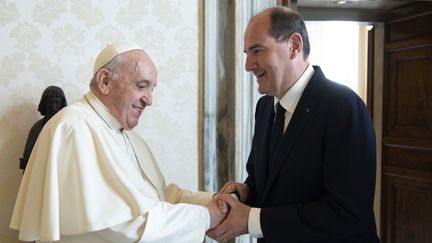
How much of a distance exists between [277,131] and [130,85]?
586mm

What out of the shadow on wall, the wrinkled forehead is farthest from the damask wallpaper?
the wrinkled forehead

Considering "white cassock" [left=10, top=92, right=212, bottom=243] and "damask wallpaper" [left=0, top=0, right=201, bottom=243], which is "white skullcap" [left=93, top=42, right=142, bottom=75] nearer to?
"white cassock" [left=10, top=92, right=212, bottom=243]

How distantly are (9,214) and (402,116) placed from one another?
10.1ft

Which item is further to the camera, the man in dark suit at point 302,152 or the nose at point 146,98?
the nose at point 146,98

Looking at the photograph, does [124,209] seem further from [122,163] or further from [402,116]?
[402,116]

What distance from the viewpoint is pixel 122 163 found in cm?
166

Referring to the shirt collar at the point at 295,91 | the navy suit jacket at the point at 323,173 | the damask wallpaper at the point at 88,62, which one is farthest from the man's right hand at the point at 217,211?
the damask wallpaper at the point at 88,62

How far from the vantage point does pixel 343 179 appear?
58.7 inches

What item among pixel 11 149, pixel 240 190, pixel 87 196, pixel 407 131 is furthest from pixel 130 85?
pixel 407 131

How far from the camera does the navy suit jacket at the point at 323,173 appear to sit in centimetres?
149

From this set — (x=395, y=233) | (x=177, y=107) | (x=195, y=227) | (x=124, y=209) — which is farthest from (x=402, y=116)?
(x=124, y=209)

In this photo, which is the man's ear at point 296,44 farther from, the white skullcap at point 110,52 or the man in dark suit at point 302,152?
the white skullcap at point 110,52

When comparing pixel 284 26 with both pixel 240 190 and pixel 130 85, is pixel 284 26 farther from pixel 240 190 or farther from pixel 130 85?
pixel 240 190

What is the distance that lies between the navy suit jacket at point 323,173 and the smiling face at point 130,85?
0.57m
